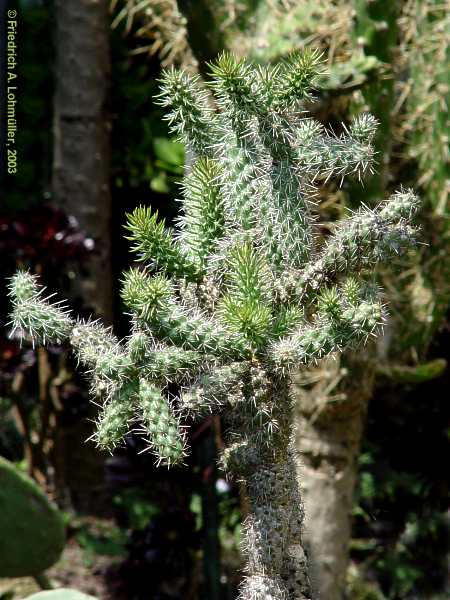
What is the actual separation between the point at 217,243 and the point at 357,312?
270 mm

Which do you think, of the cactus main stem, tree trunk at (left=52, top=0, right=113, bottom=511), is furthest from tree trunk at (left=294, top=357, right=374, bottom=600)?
the cactus main stem

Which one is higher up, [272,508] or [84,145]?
[84,145]

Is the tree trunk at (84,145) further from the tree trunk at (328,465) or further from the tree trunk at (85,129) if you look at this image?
the tree trunk at (328,465)

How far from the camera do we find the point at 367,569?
135 inches

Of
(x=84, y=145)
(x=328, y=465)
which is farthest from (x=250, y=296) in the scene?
(x=84, y=145)

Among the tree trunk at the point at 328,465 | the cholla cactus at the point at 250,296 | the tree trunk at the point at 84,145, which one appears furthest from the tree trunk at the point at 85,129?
the cholla cactus at the point at 250,296

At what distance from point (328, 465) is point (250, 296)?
5.60ft

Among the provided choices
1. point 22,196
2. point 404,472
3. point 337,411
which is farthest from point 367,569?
point 22,196

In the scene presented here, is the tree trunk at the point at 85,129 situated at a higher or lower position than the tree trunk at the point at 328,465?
higher

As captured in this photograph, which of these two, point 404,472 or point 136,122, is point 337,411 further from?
point 136,122

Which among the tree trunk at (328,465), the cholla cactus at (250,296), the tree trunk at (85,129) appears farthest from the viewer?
the tree trunk at (85,129)

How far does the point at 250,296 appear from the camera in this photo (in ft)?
3.91

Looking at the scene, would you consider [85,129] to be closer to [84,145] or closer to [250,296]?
[84,145]

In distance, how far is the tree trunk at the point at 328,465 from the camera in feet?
8.93
